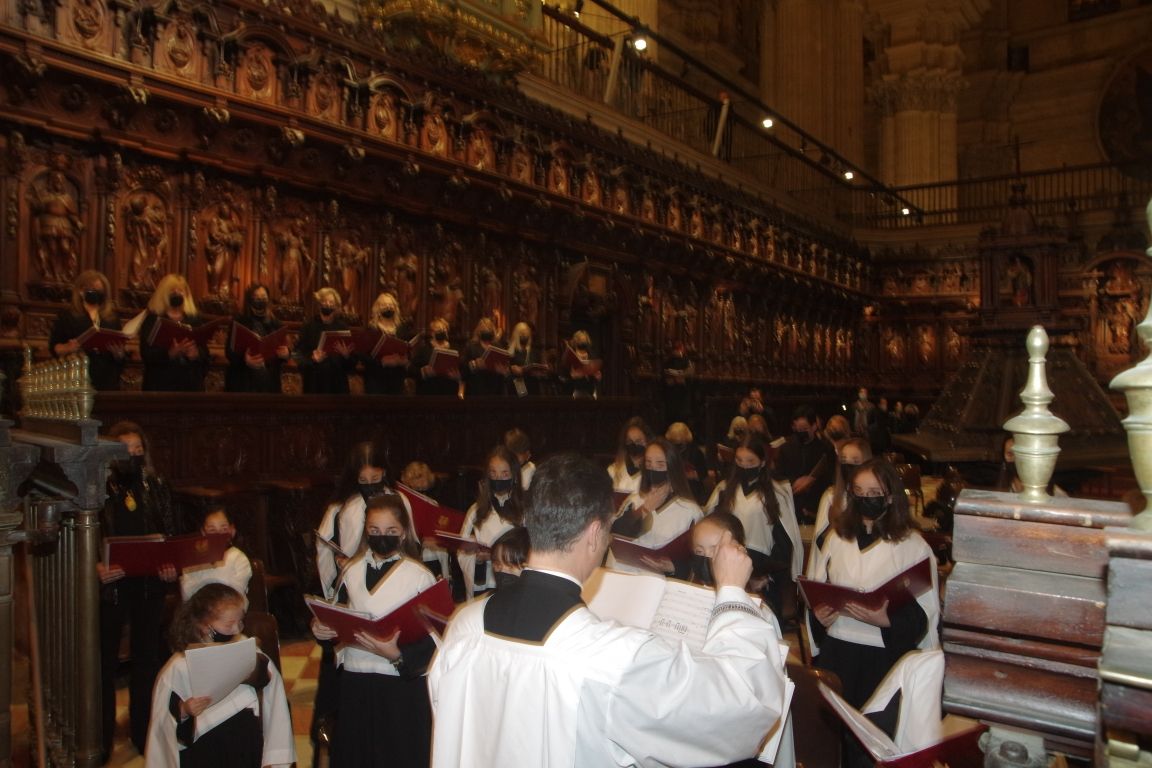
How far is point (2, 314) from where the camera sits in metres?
7.09

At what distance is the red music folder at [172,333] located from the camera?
6832 millimetres

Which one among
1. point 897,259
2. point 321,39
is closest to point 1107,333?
point 897,259

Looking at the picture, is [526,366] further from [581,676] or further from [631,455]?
[581,676]

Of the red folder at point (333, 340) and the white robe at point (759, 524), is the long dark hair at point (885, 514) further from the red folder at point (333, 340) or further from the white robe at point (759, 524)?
the red folder at point (333, 340)

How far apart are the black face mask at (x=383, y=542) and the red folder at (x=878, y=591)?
5.91 feet

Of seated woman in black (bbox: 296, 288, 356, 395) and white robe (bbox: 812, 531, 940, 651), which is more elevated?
seated woman in black (bbox: 296, 288, 356, 395)

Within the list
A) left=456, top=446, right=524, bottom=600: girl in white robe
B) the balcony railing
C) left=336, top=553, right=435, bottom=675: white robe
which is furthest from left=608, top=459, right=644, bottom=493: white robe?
the balcony railing

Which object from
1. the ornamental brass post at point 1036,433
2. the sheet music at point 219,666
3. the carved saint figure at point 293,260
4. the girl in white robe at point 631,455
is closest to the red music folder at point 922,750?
the ornamental brass post at point 1036,433

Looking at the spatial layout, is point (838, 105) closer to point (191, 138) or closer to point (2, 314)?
point (191, 138)

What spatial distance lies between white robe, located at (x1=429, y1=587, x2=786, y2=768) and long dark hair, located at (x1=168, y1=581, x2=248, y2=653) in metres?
1.71

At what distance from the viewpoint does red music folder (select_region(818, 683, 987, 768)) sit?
2316mm

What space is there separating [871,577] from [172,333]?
576 cm

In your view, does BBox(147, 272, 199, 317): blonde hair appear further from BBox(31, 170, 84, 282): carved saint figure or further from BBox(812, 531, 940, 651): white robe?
BBox(812, 531, 940, 651): white robe

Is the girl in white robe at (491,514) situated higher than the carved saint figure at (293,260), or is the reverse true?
the carved saint figure at (293,260)
